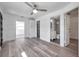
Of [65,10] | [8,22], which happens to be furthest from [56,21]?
[8,22]

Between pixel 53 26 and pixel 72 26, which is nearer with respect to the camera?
pixel 53 26

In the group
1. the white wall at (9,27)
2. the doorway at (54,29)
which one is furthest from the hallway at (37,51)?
the white wall at (9,27)

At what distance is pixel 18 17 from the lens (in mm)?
7438

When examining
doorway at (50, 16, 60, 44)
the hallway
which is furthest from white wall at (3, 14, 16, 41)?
doorway at (50, 16, 60, 44)

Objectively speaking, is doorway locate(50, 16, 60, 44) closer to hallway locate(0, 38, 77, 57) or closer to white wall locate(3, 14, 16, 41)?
hallway locate(0, 38, 77, 57)

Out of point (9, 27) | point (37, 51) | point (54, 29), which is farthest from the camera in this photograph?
point (9, 27)

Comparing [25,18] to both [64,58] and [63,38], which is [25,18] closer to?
[63,38]

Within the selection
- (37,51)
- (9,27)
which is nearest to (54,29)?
(37,51)

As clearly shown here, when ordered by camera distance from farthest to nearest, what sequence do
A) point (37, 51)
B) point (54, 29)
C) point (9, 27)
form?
point (9, 27), point (54, 29), point (37, 51)

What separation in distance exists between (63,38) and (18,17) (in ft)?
18.0

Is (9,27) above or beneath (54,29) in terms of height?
above

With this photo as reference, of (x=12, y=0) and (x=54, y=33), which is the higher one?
(x=12, y=0)

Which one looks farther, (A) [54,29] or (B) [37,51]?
(A) [54,29]

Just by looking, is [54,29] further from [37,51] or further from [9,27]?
[9,27]
